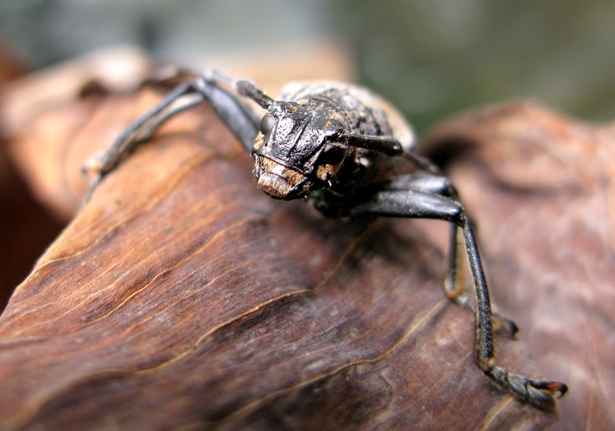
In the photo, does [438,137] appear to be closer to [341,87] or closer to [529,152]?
[529,152]

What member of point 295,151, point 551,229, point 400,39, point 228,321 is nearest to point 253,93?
point 295,151

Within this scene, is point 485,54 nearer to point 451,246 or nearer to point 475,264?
point 451,246

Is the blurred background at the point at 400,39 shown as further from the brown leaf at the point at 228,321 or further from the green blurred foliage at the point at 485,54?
the brown leaf at the point at 228,321

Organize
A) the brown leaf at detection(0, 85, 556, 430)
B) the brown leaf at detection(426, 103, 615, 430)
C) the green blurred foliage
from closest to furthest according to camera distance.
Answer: the brown leaf at detection(0, 85, 556, 430)
the brown leaf at detection(426, 103, 615, 430)
the green blurred foliage

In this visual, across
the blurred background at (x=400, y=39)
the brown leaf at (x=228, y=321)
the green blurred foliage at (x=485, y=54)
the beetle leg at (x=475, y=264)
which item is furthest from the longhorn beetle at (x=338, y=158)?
the green blurred foliage at (x=485, y=54)

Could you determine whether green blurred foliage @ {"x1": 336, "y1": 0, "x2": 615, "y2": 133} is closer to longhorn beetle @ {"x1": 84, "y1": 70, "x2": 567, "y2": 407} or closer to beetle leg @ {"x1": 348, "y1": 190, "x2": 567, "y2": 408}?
longhorn beetle @ {"x1": 84, "y1": 70, "x2": 567, "y2": 407}

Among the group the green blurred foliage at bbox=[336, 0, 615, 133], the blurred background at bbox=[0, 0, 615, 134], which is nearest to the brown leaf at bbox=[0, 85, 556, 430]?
the blurred background at bbox=[0, 0, 615, 134]
